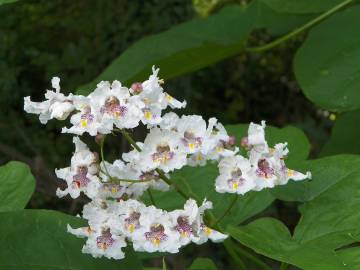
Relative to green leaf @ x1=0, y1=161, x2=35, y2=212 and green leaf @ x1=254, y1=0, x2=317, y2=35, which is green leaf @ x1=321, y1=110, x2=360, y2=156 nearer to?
green leaf @ x1=254, y1=0, x2=317, y2=35

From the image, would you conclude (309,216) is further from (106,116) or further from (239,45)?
(239,45)

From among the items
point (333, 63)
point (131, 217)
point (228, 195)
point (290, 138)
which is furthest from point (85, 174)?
point (333, 63)

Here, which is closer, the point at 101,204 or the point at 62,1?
the point at 101,204

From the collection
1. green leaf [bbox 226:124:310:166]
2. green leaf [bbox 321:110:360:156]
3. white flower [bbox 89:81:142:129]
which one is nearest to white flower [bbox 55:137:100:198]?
white flower [bbox 89:81:142:129]

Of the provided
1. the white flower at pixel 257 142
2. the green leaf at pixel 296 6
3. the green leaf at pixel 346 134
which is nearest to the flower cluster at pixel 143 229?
the white flower at pixel 257 142

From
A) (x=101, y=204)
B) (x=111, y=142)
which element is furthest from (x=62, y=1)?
(x=101, y=204)

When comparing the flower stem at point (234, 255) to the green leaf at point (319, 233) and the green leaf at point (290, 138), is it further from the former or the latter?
the green leaf at point (290, 138)
